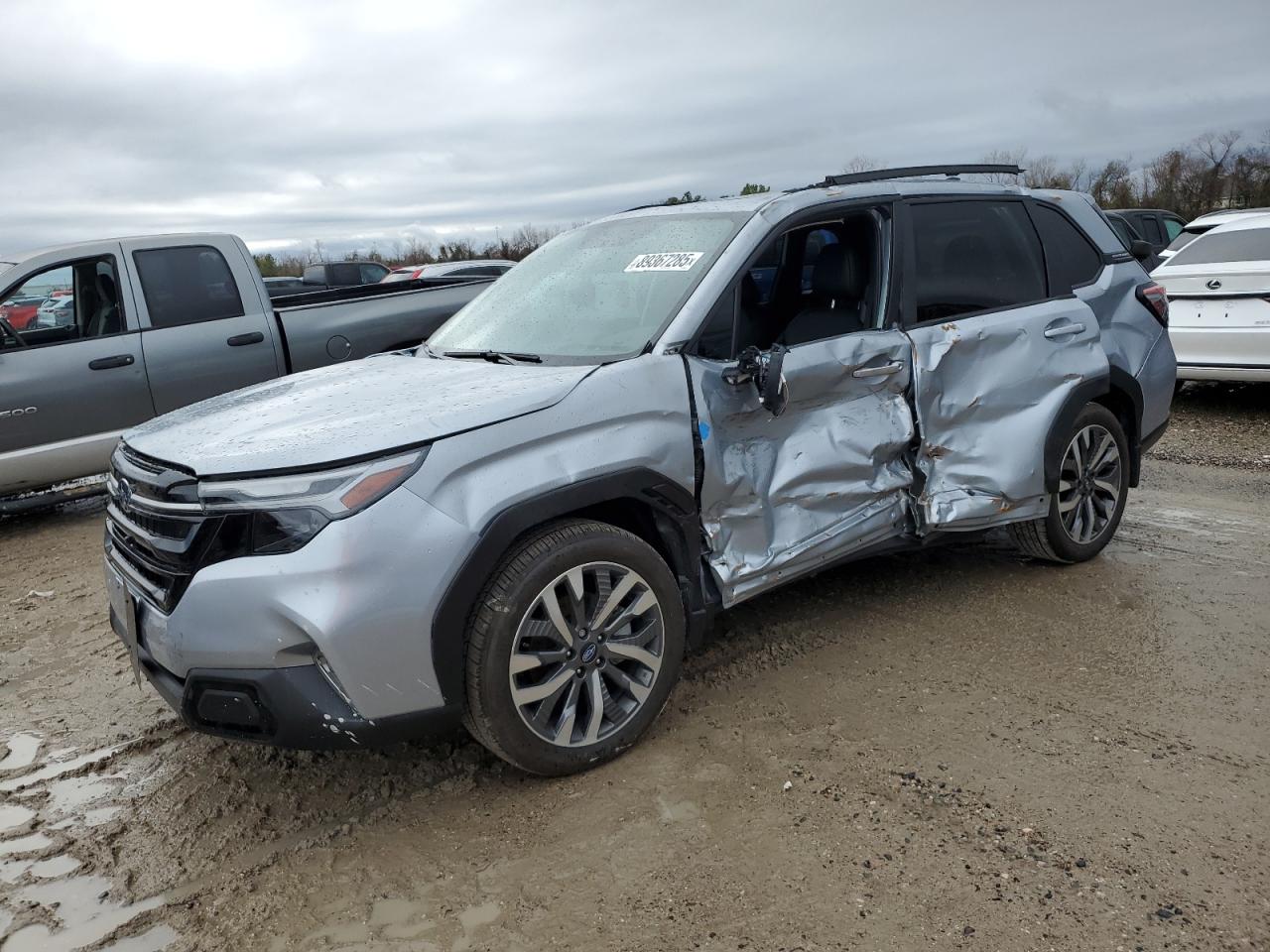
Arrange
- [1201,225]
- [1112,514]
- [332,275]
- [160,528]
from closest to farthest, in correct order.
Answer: [160,528] < [1112,514] < [1201,225] < [332,275]

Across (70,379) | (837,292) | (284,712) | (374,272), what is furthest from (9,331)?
(374,272)

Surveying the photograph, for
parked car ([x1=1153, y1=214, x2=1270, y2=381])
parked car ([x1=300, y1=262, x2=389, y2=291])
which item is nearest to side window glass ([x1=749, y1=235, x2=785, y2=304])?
parked car ([x1=1153, y1=214, x2=1270, y2=381])

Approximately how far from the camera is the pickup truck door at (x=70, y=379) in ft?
21.1

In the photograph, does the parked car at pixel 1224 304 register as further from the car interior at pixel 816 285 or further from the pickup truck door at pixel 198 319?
the pickup truck door at pixel 198 319

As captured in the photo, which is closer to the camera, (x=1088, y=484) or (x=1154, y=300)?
(x=1088, y=484)

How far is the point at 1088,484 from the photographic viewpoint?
188 inches

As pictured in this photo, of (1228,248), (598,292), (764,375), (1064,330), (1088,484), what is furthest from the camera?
→ (1228,248)

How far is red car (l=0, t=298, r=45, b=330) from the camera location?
6.69 metres

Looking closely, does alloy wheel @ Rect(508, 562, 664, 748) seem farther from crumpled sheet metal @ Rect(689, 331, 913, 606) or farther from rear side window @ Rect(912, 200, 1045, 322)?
rear side window @ Rect(912, 200, 1045, 322)

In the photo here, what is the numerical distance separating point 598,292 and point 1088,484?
2.65 metres

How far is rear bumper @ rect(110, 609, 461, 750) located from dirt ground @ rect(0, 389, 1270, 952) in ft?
1.28

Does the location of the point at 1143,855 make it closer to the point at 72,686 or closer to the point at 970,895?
the point at 970,895

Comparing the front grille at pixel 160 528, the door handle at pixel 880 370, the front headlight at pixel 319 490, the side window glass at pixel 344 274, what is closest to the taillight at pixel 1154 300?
the door handle at pixel 880 370

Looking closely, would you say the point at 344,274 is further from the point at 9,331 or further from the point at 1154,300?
the point at 1154,300
